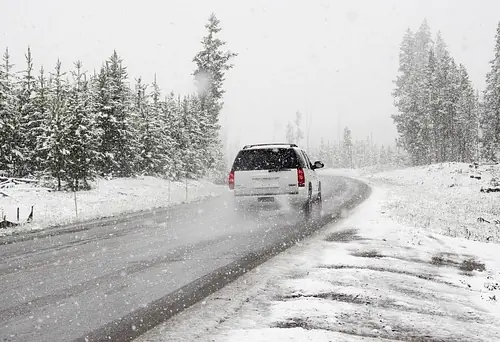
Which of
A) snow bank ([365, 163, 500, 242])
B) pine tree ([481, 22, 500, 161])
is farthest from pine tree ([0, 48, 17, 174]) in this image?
pine tree ([481, 22, 500, 161])

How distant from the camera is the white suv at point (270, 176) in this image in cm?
1264

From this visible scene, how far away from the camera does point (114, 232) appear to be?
9.85m

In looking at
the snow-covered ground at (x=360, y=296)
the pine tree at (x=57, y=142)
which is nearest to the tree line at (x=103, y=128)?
the pine tree at (x=57, y=142)

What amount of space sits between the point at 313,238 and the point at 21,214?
11348 mm

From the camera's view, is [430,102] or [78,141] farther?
[430,102]

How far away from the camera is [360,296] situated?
4812 mm

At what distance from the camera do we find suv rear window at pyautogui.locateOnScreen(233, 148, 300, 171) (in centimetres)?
1281

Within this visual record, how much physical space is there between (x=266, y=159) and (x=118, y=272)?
741 cm

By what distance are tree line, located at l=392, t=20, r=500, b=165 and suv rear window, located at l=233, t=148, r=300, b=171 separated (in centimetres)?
3866

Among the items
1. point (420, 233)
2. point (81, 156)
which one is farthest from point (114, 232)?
point (81, 156)

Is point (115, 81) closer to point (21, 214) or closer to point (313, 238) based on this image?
point (21, 214)

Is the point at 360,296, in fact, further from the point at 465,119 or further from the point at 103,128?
the point at 465,119

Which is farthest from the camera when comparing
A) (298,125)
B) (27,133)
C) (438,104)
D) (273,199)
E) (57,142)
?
(298,125)

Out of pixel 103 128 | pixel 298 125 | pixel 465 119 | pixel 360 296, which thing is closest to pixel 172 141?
pixel 103 128
